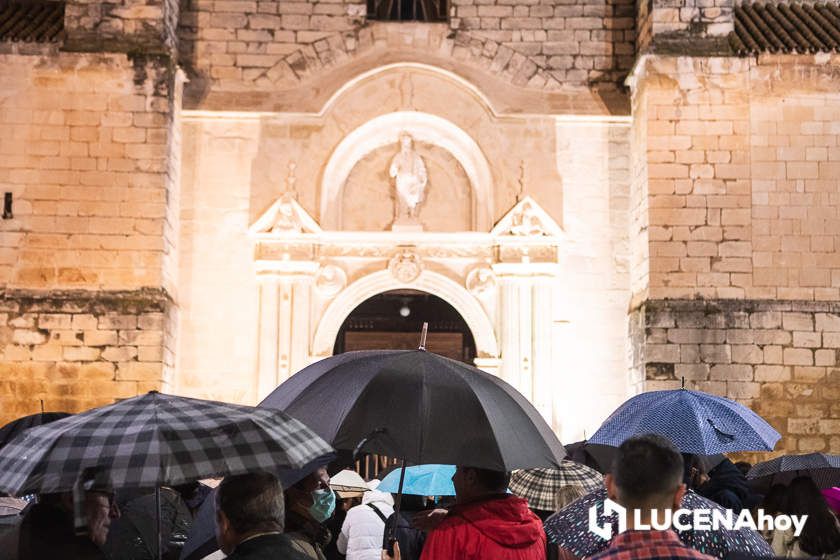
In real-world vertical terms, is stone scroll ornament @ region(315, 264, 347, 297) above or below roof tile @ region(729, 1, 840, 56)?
below

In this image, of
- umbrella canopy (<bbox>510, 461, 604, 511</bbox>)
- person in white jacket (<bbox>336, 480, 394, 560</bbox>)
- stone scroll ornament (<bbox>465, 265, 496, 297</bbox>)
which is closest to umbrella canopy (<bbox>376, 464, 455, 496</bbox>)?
person in white jacket (<bbox>336, 480, 394, 560</bbox>)

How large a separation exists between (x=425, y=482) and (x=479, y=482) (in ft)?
Answer: 7.44

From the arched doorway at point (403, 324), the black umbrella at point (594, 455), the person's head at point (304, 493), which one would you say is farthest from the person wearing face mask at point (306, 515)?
the arched doorway at point (403, 324)

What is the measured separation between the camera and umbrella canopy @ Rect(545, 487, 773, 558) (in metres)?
3.62

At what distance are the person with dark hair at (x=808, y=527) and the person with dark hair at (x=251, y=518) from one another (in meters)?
2.37

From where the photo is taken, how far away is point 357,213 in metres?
13.2

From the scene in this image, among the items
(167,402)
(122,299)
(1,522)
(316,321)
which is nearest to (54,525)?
(167,402)

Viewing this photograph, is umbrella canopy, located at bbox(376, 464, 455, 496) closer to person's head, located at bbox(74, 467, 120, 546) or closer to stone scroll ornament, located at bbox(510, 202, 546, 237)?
person's head, located at bbox(74, 467, 120, 546)

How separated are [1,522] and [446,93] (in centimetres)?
882

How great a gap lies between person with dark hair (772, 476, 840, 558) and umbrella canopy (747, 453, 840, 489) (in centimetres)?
96

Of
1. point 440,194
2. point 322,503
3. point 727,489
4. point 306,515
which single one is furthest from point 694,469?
point 440,194

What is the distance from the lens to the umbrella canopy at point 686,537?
11.9 ft

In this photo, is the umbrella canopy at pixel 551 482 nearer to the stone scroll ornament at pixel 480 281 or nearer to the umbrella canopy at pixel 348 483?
the umbrella canopy at pixel 348 483

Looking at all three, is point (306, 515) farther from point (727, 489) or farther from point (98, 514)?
point (727, 489)
